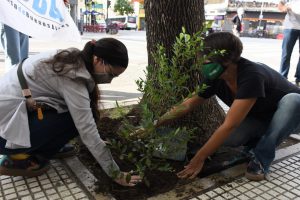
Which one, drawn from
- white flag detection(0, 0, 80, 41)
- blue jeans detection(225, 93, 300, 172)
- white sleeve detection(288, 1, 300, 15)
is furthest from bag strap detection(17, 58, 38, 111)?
white sleeve detection(288, 1, 300, 15)

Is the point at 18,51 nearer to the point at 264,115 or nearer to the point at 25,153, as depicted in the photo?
the point at 25,153

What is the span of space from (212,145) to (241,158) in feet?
1.84

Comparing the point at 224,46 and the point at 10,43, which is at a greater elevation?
the point at 224,46

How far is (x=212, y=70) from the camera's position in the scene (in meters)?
2.14

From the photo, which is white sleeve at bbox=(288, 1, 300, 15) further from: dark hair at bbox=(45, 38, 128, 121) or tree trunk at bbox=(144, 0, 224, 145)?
dark hair at bbox=(45, 38, 128, 121)

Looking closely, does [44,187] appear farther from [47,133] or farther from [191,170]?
[191,170]

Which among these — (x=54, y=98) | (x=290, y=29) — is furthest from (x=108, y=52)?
(x=290, y=29)

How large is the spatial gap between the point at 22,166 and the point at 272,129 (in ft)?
5.84

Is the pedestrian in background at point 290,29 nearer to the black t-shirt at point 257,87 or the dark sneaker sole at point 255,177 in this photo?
the black t-shirt at point 257,87

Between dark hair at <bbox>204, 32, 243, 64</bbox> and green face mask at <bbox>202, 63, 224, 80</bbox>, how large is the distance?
0.03m

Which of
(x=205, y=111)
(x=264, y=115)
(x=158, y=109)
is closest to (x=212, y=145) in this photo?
(x=158, y=109)

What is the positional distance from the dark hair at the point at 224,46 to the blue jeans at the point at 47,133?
105cm

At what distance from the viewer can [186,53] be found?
203cm

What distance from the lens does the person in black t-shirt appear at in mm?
2109
